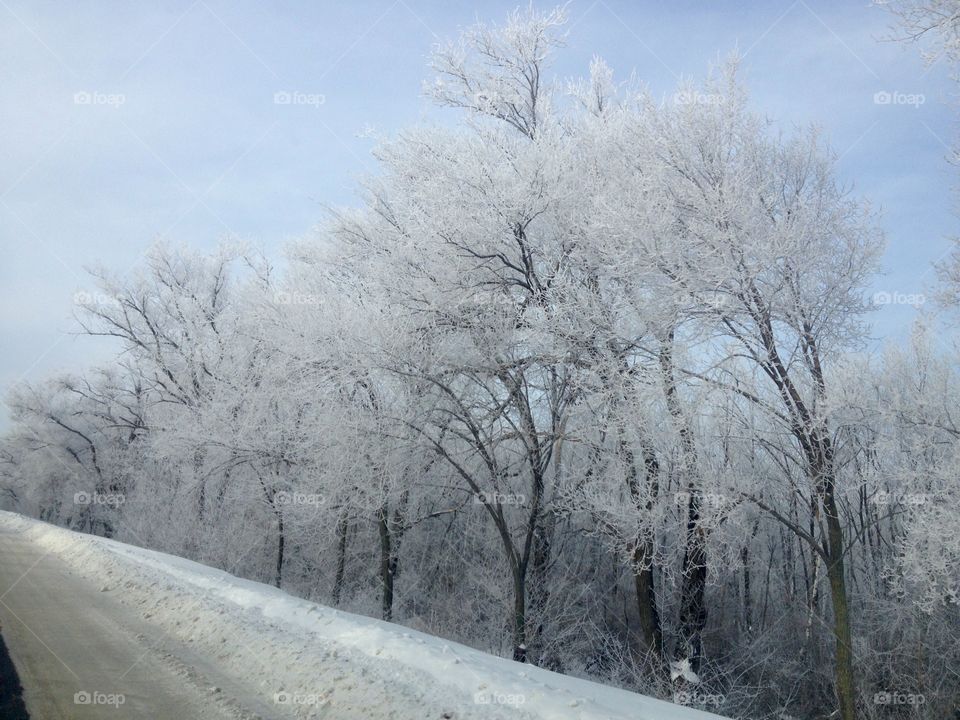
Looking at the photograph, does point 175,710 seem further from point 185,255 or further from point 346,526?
point 185,255

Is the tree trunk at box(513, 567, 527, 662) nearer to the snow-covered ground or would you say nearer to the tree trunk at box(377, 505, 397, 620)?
the tree trunk at box(377, 505, 397, 620)

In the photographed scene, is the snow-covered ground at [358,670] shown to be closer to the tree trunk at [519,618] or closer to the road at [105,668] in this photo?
the road at [105,668]

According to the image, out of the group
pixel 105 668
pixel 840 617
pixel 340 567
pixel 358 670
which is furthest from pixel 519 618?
pixel 105 668

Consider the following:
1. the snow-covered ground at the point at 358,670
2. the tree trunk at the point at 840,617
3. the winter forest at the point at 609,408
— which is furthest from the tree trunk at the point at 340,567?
the tree trunk at the point at 840,617

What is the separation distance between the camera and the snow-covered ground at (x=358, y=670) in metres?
5.65

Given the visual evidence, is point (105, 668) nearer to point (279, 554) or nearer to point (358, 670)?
point (358, 670)

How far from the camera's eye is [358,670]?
6488 millimetres

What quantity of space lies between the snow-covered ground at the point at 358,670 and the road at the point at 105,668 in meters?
0.27

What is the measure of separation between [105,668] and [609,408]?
7738 mm

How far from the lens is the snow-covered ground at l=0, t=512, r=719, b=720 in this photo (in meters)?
5.65

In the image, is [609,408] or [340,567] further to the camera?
[340,567]

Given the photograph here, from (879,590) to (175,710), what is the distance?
18.1m

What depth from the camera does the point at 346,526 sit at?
19.2 metres

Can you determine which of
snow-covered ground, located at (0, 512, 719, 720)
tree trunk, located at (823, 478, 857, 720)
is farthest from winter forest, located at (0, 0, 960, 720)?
snow-covered ground, located at (0, 512, 719, 720)
